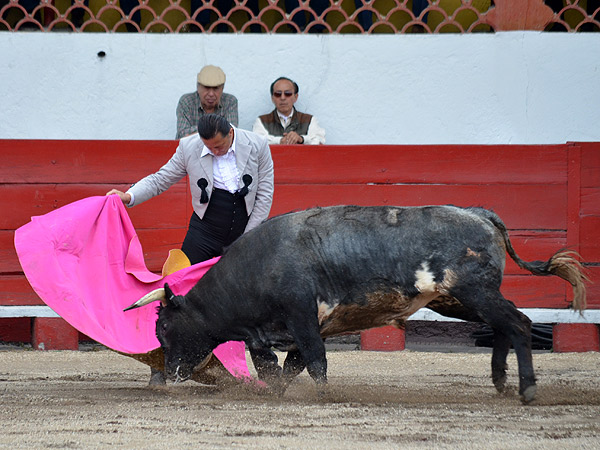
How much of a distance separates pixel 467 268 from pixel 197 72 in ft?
9.78

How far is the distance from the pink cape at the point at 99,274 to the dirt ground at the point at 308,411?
25 centimetres

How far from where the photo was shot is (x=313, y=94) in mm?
6246

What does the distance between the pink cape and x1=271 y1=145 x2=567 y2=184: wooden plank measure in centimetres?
170

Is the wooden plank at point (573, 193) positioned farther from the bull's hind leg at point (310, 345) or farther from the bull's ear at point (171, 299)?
the bull's ear at point (171, 299)

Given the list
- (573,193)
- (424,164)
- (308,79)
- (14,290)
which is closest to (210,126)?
(424,164)

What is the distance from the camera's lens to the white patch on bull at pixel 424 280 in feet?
12.6

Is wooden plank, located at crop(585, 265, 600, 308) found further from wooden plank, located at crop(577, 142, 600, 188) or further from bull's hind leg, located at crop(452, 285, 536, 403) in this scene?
bull's hind leg, located at crop(452, 285, 536, 403)

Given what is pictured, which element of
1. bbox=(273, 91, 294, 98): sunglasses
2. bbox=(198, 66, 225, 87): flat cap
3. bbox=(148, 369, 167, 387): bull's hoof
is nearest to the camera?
bbox=(148, 369, 167, 387): bull's hoof

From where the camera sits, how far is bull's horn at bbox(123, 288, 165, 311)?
3961 mm

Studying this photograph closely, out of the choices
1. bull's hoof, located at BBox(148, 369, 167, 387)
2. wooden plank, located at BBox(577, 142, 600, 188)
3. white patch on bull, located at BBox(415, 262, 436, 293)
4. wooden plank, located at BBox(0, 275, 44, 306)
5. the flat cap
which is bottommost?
bull's hoof, located at BBox(148, 369, 167, 387)

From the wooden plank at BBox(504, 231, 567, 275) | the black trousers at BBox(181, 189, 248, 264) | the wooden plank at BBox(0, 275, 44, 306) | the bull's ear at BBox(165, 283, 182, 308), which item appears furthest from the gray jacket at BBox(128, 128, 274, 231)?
the wooden plank at BBox(504, 231, 567, 275)

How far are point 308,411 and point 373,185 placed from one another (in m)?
2.58

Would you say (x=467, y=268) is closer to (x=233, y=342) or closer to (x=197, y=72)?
(x=233, y=342)

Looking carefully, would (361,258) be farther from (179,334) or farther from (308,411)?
(179,334)
